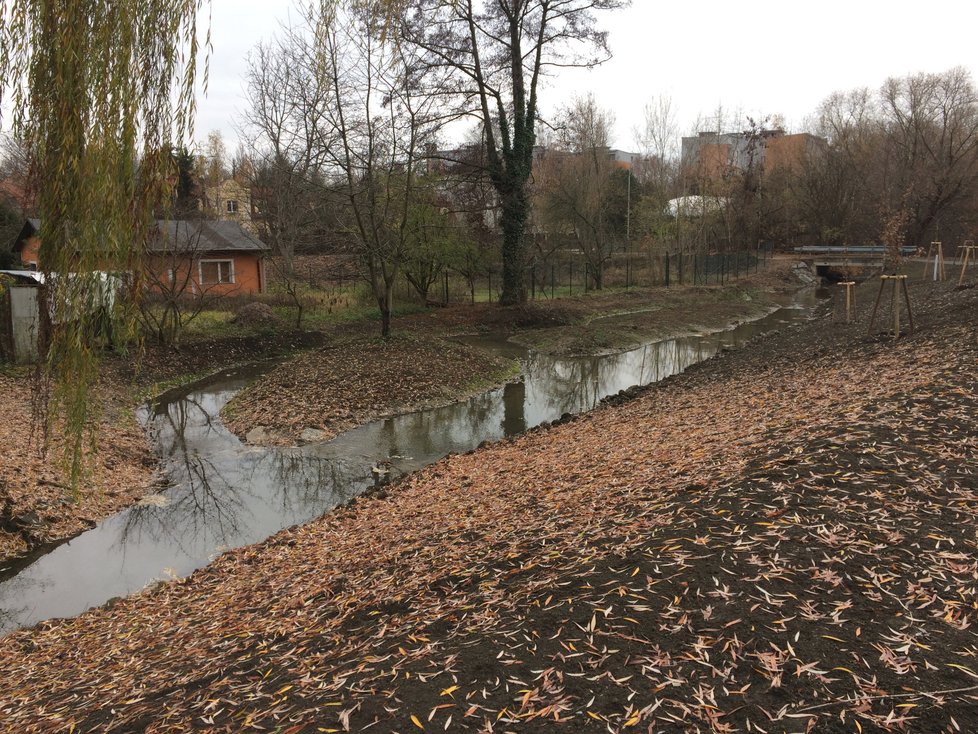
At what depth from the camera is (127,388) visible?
13609 mm

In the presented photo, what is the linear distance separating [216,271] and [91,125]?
76.7ft

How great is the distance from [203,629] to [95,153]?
3.18 m

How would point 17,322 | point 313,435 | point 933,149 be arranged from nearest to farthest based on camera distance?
point 313,435
point 17,322
point 933,149

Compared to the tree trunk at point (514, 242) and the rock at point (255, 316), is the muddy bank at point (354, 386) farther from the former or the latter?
the tree trunk at point (514, 242)

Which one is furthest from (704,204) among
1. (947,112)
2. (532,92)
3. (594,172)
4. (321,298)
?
(321,298)

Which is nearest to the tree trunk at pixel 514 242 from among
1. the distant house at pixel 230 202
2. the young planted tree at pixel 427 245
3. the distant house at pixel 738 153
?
the young planted tree at pixel 427 245

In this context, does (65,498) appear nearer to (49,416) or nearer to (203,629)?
(203,629)

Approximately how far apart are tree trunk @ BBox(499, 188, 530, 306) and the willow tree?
2009 cm

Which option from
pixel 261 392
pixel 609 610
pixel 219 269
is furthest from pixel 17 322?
pixel 609 610

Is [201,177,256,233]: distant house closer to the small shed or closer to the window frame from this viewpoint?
the window frame

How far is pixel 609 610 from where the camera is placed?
3.26 meters

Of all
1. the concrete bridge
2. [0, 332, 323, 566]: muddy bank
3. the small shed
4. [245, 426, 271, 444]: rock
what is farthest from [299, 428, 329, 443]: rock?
the concrete bridge

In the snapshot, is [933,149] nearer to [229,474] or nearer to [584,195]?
[584,195]

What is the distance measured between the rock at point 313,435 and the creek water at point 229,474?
246 mm
